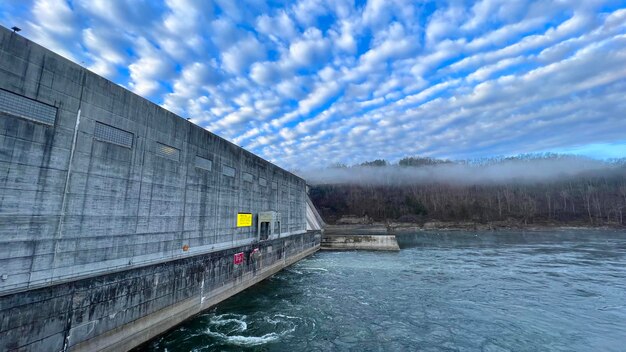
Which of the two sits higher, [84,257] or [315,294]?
[84,257]

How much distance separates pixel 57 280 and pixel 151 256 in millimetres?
3835

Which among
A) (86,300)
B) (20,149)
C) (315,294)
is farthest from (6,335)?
(315,294)

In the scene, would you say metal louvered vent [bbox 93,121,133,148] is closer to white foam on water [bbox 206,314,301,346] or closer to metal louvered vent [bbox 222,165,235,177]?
metal louvered vent [bbox 222,165,235,177]

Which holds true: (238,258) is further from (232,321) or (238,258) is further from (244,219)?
(232,321)

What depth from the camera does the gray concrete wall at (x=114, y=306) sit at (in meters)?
7.32

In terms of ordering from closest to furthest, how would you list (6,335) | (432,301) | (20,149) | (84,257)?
(6,335) < (20,149) < (84,257) < (432,301)

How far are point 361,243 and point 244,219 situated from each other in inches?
1041

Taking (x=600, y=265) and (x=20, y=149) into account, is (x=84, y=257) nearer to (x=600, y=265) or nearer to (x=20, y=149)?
(x=20, y=149)

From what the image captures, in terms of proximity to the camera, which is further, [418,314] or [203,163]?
[203,163]

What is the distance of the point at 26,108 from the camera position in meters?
8.51

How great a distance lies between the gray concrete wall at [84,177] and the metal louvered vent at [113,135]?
0.14ft

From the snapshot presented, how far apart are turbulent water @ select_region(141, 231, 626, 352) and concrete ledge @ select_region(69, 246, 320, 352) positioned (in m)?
0.43

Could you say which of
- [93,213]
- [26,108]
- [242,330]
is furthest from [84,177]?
[242,330]

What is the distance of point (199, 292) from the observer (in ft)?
46.5
